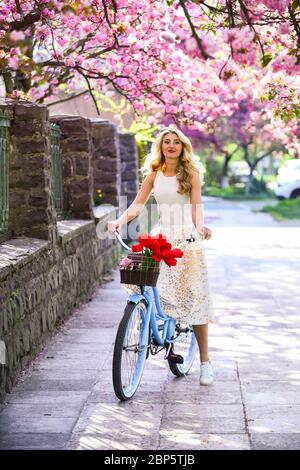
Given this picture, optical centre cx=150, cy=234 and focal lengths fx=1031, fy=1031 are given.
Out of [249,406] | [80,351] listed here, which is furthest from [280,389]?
[80,351]

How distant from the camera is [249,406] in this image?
6750 mm

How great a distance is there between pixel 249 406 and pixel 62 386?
4.71ft

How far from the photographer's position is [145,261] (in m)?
6.79

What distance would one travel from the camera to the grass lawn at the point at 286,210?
27.7 m

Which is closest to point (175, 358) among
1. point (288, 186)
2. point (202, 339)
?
point (202, 339)

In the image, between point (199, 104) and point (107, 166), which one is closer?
point (199, 104)

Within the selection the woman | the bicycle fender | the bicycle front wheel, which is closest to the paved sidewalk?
the bicycle front wheel

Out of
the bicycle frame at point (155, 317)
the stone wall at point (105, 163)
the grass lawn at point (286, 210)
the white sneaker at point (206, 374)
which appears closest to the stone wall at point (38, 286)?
the bicycle frame at point (155, 317)

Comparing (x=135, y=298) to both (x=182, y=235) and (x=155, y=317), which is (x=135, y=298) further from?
(x=182, y=235)

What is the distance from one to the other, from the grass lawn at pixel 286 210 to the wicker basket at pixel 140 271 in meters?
20.4

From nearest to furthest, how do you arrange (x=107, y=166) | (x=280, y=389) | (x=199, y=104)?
1. (x=280, y=389)
2. (x=199, y=104)
3. (x=107, y=166)

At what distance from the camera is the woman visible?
7.41m

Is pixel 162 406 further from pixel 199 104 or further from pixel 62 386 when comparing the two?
pixel 199 104

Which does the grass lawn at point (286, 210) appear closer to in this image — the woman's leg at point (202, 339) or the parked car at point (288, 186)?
the parked car at point (288, 186)
